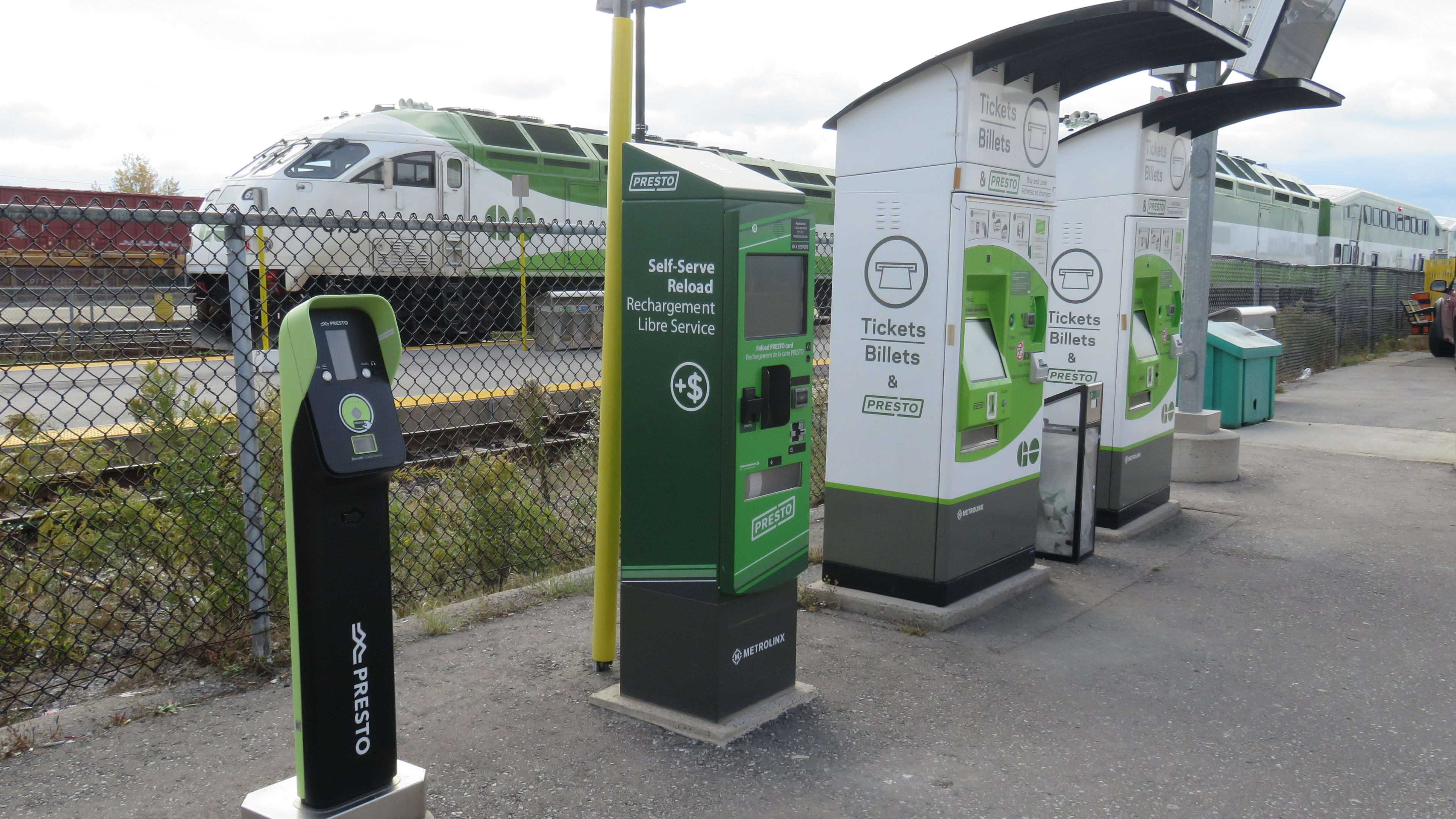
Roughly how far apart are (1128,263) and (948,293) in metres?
2.46

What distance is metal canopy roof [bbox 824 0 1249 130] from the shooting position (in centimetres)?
486

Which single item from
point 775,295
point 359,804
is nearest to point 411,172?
point 775,295

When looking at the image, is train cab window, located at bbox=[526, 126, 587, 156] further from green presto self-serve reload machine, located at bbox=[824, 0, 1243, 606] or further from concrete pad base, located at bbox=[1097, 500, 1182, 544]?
green presto self-serve reload machine, located at bbox=[824, 0, 1243, 606]

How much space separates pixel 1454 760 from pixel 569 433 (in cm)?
590

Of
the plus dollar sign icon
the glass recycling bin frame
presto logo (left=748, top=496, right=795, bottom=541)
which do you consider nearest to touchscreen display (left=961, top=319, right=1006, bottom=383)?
the glass recycling bin frame

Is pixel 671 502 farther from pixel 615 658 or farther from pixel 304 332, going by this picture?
pixel 304 332

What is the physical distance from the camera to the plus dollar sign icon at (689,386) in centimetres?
382

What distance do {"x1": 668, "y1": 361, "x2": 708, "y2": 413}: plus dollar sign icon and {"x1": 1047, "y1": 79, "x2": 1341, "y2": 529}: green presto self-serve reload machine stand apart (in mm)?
4072

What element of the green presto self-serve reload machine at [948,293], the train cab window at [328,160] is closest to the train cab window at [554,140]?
the train cab window at [328,160]

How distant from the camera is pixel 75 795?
3.35m

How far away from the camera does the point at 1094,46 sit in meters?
5.28

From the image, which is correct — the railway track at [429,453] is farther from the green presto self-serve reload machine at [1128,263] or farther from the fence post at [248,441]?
the green presto self-serve reload machine at [1128,263]

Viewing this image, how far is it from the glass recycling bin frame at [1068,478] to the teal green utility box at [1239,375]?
5.68 meters

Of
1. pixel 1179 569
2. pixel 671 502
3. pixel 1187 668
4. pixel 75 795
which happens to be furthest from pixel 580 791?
pixel 1179 569
